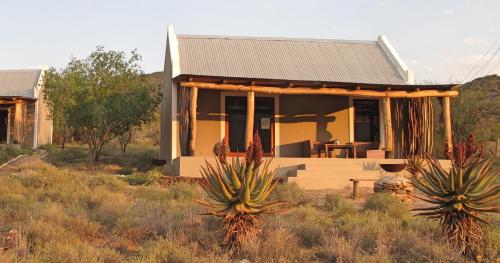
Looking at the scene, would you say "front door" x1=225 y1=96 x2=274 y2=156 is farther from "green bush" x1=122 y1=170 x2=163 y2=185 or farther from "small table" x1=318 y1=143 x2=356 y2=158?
"green bush" x1=122 y1=170 x2=163 y2=185

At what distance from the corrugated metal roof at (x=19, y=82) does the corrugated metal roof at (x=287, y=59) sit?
485 inches

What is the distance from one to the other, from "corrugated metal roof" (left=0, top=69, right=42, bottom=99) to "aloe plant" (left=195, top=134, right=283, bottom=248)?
72.1ft

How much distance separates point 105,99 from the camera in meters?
19.4

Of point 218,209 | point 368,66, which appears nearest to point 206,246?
point 218,209

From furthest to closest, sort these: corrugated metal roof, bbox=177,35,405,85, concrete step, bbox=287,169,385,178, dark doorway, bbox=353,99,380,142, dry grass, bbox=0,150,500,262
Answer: dark doorway, bbox=353,99,380,142 → corrugated metal roof, bbox=177,35,405,85 → concrete step, bbox=287,169,385,178 → dry grass, bbox=0,150,500,262

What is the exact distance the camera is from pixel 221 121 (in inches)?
623

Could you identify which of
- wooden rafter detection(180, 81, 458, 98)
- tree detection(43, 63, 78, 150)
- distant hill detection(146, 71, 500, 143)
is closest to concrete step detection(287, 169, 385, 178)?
wooden rafter detection(180, 81, 458, 98)

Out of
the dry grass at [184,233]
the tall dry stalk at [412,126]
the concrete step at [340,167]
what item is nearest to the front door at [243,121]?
the concrete step at [340,167]

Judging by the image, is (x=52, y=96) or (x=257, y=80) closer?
(x=257, y=80)

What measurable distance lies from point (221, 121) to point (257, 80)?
239 cm

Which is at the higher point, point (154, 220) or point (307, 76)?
point (307, 76)

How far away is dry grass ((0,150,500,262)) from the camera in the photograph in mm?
5980

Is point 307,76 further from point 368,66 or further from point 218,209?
point 218,209

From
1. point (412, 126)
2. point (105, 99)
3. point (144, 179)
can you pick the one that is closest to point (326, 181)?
point (412, 126)
